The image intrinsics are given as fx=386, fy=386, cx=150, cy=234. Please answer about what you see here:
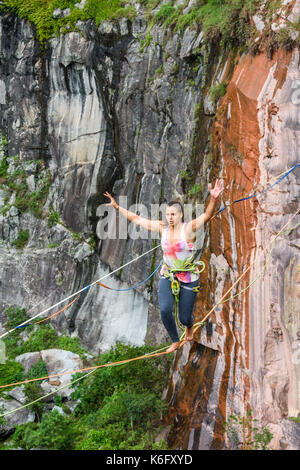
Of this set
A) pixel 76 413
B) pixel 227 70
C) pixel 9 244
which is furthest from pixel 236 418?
pixel 9 244

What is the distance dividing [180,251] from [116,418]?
4180 mm

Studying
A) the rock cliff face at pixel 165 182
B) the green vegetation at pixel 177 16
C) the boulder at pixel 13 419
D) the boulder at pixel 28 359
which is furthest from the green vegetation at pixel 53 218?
the boulder at pixel 13 419

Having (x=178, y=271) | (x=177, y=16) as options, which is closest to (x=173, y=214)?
(x=178, y=271)

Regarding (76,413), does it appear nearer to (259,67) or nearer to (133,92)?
(259,67)

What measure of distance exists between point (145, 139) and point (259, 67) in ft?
19.3

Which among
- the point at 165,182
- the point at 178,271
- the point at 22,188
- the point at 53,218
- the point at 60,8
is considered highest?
the point at 60,8

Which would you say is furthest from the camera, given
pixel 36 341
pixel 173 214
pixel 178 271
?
pixel 36 341

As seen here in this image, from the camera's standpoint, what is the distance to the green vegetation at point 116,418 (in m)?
6.61

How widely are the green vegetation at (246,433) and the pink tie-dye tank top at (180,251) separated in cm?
227

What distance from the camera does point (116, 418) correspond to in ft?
23.4

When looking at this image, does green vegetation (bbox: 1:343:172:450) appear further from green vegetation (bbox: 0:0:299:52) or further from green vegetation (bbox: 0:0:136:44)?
green vegetation (bbox: 0:0:136:44)

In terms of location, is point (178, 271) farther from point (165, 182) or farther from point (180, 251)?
point (165, 182)

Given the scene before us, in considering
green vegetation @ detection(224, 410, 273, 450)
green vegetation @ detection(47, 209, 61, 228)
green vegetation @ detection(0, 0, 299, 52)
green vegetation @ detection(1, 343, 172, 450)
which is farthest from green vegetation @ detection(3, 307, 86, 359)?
green vegetation @ detection(0, 0, 299, 52)

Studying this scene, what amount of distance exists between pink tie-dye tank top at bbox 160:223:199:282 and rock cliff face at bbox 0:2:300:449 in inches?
64.5
